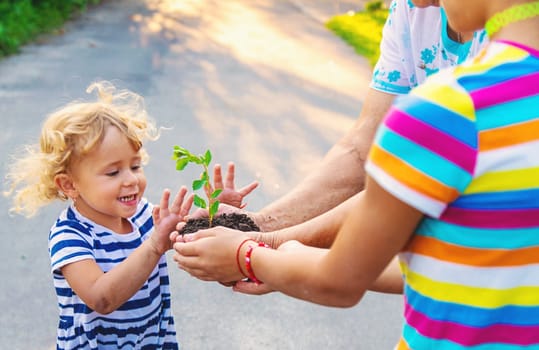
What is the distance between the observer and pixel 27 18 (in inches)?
369

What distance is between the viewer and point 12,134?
18.6 feet

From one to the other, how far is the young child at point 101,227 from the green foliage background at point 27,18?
21.5ft

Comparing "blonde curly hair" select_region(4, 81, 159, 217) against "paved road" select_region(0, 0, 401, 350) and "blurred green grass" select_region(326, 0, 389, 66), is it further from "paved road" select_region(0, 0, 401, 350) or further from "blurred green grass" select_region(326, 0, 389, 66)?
"blurred green grass" select_region(326, 0, 389, 66)

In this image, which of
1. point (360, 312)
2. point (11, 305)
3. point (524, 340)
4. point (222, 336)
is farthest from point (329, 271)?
point (11, 305)

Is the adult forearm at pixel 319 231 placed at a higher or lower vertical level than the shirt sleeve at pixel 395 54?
lower

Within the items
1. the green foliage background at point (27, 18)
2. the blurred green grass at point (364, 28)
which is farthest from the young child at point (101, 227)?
the green foliage background at point (27, 18)

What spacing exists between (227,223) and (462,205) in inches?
43.4

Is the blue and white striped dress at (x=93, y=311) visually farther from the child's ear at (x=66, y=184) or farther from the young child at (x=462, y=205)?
the young child at (x=462, y=205)

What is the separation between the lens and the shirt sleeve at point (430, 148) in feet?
3.48

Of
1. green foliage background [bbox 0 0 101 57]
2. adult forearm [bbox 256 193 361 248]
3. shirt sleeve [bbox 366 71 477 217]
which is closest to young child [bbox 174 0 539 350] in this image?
shirt sleeve [bbox 366 71 477 217]

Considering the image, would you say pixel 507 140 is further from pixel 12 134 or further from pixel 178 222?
pixel 12 134

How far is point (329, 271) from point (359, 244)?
111 millimetres

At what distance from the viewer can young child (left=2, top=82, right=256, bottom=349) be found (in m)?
2.06

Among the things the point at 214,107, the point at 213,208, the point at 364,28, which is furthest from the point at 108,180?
the point at 364,28
